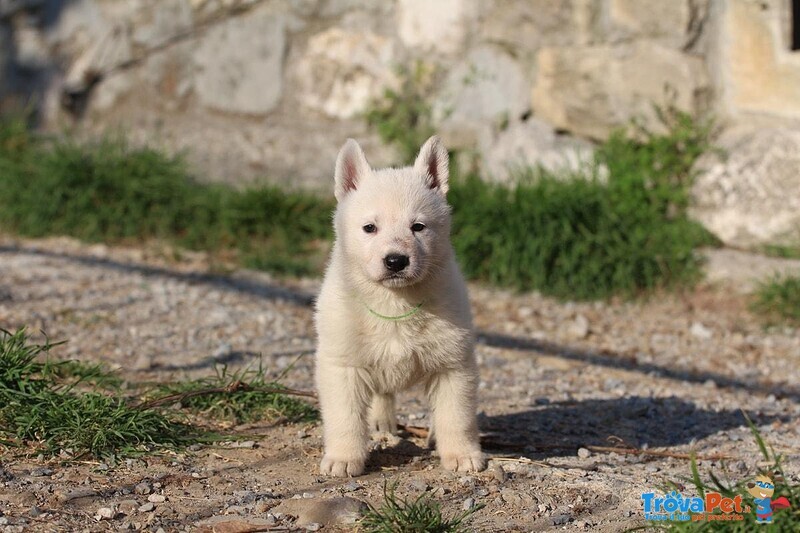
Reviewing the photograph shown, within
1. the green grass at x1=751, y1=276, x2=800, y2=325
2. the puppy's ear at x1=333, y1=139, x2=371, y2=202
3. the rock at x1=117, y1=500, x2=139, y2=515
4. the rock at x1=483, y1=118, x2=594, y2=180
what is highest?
the puppy's ear at x1=333, y1=139, x2=371, y2=202

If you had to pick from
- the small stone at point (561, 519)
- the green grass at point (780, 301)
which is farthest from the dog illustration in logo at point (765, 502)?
the green grass at point (780, 301)

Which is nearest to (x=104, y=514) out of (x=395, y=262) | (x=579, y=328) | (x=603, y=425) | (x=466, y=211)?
(x=395, y=262)

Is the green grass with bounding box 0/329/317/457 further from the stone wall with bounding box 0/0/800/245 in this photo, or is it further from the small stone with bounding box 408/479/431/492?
the stone wall with bounding box 0/0/800/245

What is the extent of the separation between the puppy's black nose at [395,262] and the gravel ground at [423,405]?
764mm

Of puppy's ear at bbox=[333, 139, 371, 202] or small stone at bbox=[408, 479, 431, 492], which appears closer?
A: small stone at bbox=[408, 479, 431, 492]

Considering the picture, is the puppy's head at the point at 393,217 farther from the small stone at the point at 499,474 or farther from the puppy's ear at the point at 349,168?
the small stone at the point at 499,474

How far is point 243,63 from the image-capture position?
829 cm

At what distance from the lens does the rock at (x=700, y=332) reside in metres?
6.22

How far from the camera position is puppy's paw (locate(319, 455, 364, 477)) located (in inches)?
138

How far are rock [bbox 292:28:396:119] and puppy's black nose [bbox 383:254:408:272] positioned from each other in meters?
4.76

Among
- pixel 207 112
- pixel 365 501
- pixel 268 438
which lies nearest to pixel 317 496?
pixel 365 501

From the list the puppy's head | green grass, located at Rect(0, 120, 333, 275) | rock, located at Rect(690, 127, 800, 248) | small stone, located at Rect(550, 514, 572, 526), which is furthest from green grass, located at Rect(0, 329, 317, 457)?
rock, located at Rect(690, 127, 800, 248)

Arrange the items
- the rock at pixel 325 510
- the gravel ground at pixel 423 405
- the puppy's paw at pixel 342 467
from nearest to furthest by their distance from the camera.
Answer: the rock at pixel 325 510, the gravel ground at pixel 423 405, the puppy's paw at pixel 342 467

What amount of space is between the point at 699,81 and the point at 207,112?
404 cm
